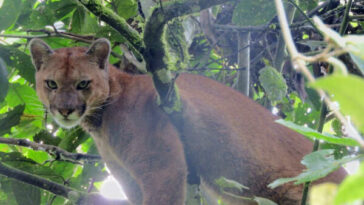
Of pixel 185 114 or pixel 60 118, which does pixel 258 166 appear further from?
pixel 60 118

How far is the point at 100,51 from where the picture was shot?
155 inches

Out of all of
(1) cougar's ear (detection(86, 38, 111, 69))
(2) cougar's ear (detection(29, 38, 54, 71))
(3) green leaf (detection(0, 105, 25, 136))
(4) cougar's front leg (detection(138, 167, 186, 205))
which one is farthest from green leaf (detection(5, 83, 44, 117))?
(4) cougar's front leg (detection(138, 167, 186, 205))

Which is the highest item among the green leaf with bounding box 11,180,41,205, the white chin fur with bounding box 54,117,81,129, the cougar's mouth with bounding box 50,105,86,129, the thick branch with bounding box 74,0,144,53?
the thick branch with bounding box 74,0,144,53

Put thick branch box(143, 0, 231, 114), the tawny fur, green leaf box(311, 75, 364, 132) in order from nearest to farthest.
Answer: green leaf box(311, 75, 364, 132), thick branch box(143, 0, 231, 114), the tawny fur

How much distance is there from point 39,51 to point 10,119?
72cm

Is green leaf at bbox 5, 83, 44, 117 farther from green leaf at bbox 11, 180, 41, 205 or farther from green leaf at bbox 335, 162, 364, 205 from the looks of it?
green leaf at bbox 335, 162, 364, 205

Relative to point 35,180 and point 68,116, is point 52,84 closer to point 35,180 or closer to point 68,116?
point 68,116

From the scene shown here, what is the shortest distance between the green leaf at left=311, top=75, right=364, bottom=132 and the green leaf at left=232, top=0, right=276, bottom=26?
272 centimetres

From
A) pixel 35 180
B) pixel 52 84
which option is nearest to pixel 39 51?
pixel 52 84

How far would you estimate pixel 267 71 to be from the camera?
347 cm

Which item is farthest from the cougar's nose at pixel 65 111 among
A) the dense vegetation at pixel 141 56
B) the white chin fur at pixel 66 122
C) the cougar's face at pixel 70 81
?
the dense vegetation at pixel 141 56

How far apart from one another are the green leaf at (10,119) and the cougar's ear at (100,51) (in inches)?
31.2

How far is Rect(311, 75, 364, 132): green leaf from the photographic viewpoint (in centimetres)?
56

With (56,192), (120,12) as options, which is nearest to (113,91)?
(120,12)
